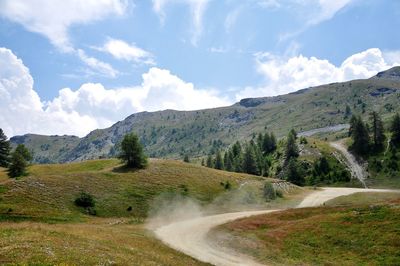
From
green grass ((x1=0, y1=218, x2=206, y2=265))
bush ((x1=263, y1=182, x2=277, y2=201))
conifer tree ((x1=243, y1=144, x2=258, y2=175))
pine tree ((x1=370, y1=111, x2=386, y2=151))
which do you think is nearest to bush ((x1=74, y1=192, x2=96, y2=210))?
green grass ((x1=0, y1=218, x2=206, y2=265))

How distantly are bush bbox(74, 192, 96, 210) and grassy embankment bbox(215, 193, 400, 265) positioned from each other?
27516 millimetres

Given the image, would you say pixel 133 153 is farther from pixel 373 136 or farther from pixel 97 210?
pixel 373 136

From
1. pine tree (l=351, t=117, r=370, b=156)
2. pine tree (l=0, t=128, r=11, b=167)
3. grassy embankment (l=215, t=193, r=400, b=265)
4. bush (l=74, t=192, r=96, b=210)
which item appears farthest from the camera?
pine tree (l=351, t=117, r=370, b=156)

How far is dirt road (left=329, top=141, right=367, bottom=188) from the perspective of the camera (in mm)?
152375

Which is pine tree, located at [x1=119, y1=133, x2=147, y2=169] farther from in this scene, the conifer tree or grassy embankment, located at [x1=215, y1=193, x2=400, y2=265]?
the conifer tree

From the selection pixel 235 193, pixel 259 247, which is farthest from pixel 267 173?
pixel 259 247

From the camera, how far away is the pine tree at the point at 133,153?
96500 millimetres

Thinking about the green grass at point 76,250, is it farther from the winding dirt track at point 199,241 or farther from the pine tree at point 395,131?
the pine tree at point 395,131

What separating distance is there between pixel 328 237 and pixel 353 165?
438 ft

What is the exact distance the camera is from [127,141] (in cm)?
9594

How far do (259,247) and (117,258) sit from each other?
69.0 feet

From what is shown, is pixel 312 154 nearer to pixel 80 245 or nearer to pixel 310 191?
pixel 310 191

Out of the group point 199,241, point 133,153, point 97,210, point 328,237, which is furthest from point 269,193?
point 328,237

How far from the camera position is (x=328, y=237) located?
4322cm
